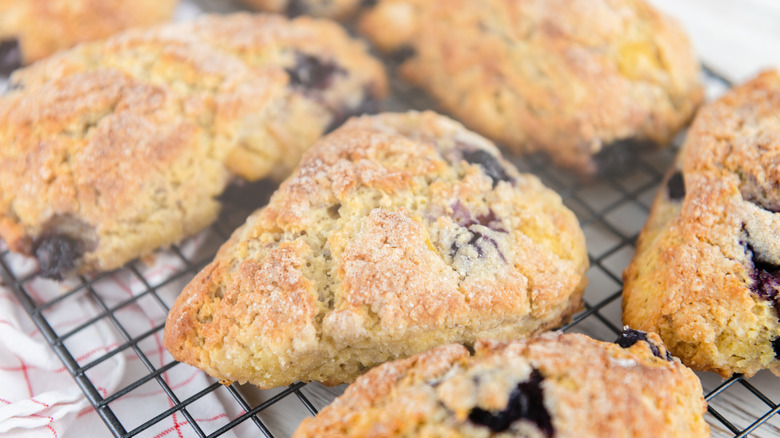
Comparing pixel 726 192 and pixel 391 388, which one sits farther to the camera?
pixel 726 192

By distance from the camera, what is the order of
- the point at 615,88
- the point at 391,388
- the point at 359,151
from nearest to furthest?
the point at 391,388, the point at 359,151, the point at 615,88

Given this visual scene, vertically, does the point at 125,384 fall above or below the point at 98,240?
below

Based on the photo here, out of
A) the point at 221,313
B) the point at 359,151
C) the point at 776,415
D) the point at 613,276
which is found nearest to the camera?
the point at 221,313

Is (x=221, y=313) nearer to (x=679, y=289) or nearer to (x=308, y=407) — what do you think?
(x=308, y=407)

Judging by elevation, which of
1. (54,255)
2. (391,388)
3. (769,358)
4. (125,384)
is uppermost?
(769,358)

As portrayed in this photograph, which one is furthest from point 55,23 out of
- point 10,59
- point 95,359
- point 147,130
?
point 95,359

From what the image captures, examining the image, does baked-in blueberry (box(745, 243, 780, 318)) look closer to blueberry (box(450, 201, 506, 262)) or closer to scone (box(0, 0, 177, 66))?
blueberry (box(450, 201, 506, 262))

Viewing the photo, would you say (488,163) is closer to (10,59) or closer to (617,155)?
(617,155)

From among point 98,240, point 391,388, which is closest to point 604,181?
point 391,388
